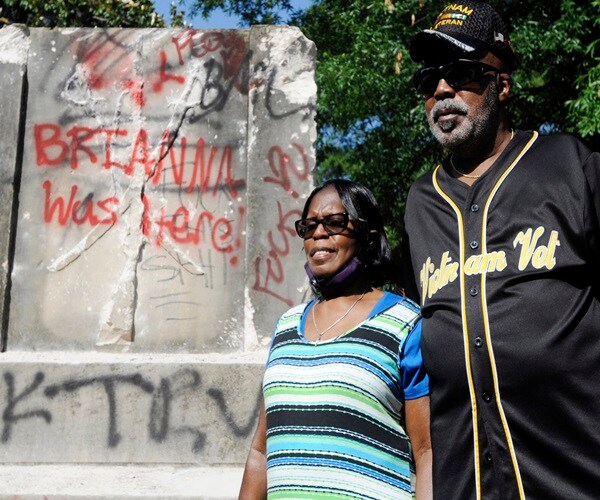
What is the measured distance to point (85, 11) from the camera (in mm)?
14133

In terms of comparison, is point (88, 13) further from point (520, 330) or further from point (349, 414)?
point (520, 330)

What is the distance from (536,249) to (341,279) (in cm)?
73

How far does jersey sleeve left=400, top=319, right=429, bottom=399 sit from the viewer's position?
8.28 ft

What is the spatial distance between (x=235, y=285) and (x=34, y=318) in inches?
46.2

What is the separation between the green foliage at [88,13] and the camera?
1380 cm

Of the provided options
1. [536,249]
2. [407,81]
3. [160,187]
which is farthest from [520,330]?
[407,81]

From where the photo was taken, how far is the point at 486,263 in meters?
2.32

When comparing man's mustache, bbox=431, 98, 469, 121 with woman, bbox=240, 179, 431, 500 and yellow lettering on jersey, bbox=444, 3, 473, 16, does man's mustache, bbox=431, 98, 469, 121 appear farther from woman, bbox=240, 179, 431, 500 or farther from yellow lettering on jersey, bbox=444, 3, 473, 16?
woman, bbox=240, 179, 431, 500

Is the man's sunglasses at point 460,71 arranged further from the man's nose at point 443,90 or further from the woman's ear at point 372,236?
the woman's ear at point 372,236

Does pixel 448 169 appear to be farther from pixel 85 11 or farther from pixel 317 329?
pixel 85 11

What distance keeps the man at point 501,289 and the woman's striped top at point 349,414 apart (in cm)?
14

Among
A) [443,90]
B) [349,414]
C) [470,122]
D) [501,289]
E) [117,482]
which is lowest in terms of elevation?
[117,482]

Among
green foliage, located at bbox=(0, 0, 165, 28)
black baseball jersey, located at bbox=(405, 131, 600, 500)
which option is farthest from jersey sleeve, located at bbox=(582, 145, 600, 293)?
green foliage, located at bbox=(0, 0, 165, 28)

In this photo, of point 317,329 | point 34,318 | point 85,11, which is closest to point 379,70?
point 85,11
